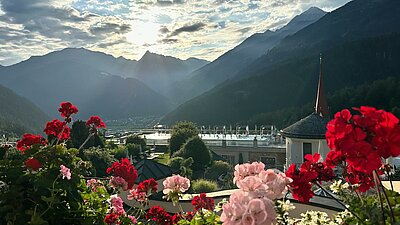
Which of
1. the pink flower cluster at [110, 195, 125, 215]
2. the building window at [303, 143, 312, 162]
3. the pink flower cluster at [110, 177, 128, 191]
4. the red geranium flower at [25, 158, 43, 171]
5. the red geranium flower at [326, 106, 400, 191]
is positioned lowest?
the building window at [303, 143, 312, 162]

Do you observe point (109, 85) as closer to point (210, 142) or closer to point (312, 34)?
point (312, 34)

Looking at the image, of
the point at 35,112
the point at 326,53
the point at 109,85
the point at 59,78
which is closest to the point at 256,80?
the point at 326,53

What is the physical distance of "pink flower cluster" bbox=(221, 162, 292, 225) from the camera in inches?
50.5

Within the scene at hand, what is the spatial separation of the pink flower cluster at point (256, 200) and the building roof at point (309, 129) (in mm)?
13678

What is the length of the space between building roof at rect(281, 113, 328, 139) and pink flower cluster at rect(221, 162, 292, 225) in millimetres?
13678

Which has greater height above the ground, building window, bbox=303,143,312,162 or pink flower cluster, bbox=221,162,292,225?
pink flower cluster, bbox=221,162,292,225

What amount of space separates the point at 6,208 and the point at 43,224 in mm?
247

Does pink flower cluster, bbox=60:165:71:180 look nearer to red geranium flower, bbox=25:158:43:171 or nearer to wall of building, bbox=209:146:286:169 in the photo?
red geranium flower, bbox=25:158:43:171

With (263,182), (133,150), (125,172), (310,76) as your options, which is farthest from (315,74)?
(263,182)

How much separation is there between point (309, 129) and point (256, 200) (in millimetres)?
14463

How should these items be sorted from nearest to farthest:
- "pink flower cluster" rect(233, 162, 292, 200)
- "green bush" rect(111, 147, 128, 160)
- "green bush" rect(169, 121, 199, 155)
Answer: "pink flower cluster" rect(233, 162, 292, 200), "green bush" rect(111, 147, 128, 160), "green bush" rect(169, 121, 199, 155)

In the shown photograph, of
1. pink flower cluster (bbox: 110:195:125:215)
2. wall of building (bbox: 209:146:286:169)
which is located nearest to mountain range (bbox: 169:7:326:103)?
wall of building (bbox: 209:146:286:169)

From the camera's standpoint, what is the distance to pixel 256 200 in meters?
1.29

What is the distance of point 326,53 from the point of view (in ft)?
254
